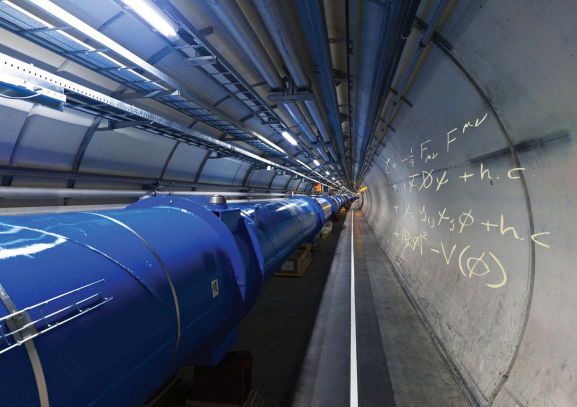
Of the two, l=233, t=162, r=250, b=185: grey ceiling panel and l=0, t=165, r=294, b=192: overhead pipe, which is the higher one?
l=233, t=162, r=250, b=185: grey ceiling panel

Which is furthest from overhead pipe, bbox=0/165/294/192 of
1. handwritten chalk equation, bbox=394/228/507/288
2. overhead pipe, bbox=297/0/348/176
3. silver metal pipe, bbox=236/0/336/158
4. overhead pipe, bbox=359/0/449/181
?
handwritten chalk equation, bbox=394/228/507/288

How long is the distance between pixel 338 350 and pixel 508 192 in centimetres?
319

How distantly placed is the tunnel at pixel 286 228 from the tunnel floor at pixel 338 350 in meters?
0.04

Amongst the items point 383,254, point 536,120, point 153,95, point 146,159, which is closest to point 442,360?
point 536,120

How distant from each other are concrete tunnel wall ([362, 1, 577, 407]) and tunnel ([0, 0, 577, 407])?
0.8 inches

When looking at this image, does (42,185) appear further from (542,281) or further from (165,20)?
(542,281)

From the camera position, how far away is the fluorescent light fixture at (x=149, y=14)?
109 inches

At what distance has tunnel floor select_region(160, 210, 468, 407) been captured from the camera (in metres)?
3.50

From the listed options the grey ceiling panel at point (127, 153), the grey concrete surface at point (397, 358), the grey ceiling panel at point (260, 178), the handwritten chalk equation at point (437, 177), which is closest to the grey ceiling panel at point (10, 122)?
the grey ceiling panel at point (127, 153)

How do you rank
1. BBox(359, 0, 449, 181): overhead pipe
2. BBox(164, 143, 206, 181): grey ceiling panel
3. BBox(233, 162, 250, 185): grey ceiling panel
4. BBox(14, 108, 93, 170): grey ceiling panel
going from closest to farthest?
BBox(359, 0, 449, 181): overhead pipe < BBox(14, 108, 93, 170): grey ceiling panel < BBox(164, 143, 206, 181): grey ceiling panel < BBox(233, 162, 250, 185): grey ceiling panel

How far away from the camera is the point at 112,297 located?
1.45 m

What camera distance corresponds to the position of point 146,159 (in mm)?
8227

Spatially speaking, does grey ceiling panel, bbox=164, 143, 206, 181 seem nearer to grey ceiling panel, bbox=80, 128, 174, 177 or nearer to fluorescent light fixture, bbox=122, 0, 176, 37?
grey ceiling panel, bbox=80, 128, 174, 177

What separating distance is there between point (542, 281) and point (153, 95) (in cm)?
601
